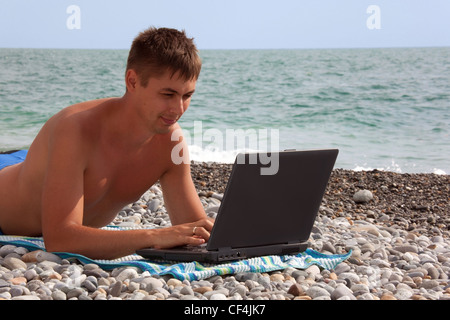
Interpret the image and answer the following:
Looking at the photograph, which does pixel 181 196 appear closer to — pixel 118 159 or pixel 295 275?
pixel 118 159

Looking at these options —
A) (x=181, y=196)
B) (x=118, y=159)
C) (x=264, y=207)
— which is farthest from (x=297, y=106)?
(x=264, y=207)

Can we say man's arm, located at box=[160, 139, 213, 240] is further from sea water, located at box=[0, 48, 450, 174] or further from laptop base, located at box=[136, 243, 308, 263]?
sea water, located at box=[0, 48, 450, 174]

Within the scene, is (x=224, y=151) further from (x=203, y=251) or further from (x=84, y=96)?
(x=84, y=96)

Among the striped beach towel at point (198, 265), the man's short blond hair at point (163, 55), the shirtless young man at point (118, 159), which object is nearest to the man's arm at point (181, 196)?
the shirtless young man at point (118, 159)

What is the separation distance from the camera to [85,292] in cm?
268

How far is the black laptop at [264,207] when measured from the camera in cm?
280

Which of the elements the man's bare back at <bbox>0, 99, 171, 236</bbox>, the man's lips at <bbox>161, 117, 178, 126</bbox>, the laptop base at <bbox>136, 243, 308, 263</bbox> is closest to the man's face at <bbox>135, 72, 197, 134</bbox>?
the man's lips at <bbox>161, 117, 178, 126</bbox>

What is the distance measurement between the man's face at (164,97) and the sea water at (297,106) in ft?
24.0

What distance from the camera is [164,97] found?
9.70 ft

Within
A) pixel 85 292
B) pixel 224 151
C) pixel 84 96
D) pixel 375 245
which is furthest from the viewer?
pixel 84 96

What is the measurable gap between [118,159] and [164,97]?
0.55 m

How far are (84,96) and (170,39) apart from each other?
54.9ft

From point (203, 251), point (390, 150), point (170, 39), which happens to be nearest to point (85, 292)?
point (203, 251)
